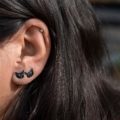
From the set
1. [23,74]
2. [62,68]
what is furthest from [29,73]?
[62,68]

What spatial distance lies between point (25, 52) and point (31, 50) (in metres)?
0.02

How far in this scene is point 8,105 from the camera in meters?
1.65

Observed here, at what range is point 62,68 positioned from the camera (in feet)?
5.37

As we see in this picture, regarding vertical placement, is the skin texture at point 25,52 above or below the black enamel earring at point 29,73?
above

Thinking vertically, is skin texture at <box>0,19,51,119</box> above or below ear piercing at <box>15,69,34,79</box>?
above

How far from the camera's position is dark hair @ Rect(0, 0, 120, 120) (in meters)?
1.54

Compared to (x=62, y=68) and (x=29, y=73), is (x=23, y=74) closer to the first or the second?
(x=29, y=73)

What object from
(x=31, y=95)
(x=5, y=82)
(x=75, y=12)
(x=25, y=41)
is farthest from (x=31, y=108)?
(x=75, y=12)

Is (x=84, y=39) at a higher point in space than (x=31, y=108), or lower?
higher

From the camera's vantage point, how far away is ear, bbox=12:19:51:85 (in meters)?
1.56

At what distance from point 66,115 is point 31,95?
156mm

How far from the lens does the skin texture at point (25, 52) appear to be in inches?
61.4

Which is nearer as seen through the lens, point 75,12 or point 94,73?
point 75,12

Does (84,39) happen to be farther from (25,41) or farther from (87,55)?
(25,41)
